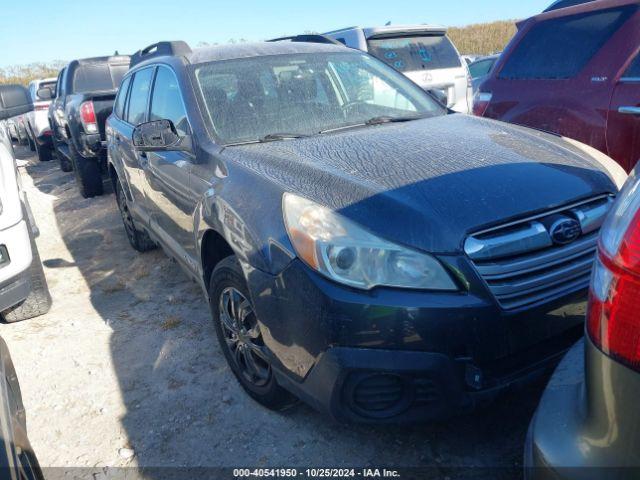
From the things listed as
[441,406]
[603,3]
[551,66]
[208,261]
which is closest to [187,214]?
[208,261]

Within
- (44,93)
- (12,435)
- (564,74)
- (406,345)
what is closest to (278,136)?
(406,345)

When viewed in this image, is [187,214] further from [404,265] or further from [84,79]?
[84,79]

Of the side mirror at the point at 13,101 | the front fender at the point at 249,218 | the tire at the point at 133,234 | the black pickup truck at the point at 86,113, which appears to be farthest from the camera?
the black pickup truck at the point at 86,113

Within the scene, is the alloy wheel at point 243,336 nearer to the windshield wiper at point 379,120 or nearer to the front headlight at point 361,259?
the front headlight at point 361,259

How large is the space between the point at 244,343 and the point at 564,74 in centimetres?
315

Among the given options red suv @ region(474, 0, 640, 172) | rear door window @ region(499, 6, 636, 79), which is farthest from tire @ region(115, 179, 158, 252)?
rear door window @ region(499, 6, 636, 79)

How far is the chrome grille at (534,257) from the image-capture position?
6.29 ft

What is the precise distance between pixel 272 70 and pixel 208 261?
1263 mm

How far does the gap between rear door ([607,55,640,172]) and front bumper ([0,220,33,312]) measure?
12.6 feet

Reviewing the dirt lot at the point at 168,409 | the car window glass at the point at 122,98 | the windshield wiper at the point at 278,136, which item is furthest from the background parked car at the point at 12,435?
the car window glass at the point at 122,98

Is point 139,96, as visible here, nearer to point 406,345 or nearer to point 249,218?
point 249,218

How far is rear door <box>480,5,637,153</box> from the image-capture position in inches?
148

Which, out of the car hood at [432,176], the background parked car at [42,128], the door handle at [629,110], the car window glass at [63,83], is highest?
the car hood at [432,176]

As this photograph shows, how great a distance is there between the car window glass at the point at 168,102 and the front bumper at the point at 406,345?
1.47 metres
